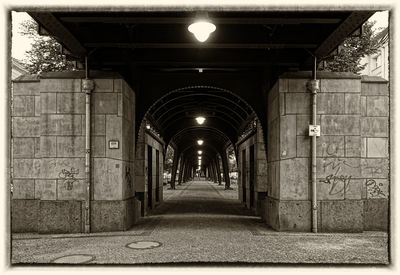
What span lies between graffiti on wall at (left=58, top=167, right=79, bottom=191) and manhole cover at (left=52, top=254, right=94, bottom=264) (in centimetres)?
301

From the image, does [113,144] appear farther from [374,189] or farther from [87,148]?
[374,189]

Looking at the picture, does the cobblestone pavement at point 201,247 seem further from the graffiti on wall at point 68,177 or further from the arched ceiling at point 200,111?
the arched ceiling at point 200,111

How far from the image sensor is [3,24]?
5238 mm

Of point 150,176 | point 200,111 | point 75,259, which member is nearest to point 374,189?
point 75,259

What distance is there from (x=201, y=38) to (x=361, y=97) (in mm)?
5516

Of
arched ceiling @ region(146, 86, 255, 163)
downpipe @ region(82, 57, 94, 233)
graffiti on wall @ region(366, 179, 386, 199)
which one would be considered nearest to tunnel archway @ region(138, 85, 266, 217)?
arched ceiling @ region(146, 86, 255, 163)

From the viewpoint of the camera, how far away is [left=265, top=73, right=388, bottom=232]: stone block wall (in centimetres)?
984

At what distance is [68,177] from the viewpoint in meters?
9.80

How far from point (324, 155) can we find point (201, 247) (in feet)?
13.7

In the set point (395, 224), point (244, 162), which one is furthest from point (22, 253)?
point (244, 162)

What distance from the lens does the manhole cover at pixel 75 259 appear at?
21.5 feet

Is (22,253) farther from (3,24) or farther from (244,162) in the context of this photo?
(244,162)

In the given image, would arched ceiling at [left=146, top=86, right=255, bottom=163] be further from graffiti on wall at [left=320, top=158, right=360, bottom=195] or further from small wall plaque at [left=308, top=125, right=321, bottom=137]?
graffiti on wall at [left=320, top=158, right=360, bottom=195]
